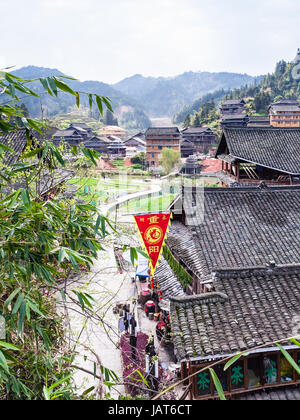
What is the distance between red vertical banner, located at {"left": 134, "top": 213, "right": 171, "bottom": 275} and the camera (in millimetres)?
11117

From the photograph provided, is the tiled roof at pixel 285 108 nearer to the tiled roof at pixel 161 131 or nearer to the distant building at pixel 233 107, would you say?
the distant building at pixel 233 107

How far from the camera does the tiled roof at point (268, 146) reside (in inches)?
732

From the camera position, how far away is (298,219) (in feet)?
36.9

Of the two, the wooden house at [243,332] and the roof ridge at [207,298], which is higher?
the roof ridge at [207,298]

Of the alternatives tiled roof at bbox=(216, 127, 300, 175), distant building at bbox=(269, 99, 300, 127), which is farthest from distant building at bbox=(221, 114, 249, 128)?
tiled roof at bbox=(216, 127, 300, 175)

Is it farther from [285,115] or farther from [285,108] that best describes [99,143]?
[285,108]

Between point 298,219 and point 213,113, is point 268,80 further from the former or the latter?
→ point 298,219

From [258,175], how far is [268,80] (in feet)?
296

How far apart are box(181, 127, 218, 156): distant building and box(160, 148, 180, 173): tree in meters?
13.4

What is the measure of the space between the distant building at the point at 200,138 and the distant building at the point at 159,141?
18.2 feet

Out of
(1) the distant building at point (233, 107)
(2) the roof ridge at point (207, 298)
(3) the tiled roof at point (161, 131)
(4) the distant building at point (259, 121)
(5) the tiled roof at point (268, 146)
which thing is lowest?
(2) the roof ridge at point (207, 298)

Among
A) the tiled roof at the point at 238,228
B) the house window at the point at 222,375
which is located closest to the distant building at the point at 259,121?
the tiled roof at the point at 238,228

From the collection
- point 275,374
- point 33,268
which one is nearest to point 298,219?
point 275,374
